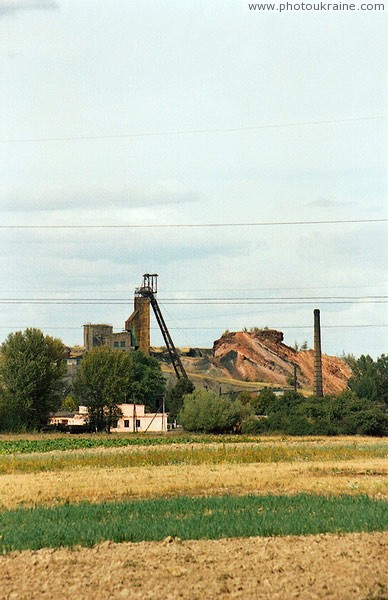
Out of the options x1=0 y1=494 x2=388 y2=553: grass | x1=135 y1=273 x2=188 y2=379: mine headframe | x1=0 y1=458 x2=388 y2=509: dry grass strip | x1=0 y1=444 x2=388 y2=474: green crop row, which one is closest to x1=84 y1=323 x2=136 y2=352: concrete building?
x1=135 y1=273 x2=188 y2=379: mine headframe

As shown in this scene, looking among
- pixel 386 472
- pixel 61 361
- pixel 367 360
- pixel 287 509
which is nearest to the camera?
pixel 287 509

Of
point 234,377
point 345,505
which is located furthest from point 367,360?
point 345,505

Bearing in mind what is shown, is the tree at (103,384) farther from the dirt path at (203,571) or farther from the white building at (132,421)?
the dirt path at (203,571)

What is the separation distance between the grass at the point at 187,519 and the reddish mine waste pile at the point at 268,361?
5526 inches

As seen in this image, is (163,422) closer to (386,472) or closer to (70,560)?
(386,472)

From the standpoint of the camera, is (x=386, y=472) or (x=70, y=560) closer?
(x=70, y=560)

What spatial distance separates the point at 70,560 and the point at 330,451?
119ft

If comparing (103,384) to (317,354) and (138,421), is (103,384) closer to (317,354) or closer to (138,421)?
(138,421)

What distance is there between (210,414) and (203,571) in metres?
65.8

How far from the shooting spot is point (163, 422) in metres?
93.6

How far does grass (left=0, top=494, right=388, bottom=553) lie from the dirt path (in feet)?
2.90

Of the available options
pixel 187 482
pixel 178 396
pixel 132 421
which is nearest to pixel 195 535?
pixel 187 482

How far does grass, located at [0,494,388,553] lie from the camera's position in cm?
2028

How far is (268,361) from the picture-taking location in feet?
579
